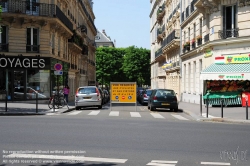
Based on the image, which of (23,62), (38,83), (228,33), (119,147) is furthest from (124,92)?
(119,147)

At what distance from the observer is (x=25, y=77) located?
3158cm

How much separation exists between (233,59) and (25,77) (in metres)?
16.3

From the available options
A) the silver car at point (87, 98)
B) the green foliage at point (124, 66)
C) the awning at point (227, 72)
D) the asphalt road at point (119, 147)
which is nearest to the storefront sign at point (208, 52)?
the awning at point (227, 72)

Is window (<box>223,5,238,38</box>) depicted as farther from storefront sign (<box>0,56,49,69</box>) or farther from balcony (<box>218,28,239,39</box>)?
storefront sign (<box>0,56,49,69</box>)

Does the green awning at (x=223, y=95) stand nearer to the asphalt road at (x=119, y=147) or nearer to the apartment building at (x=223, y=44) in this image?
the apartment building at (x=223, y=44)

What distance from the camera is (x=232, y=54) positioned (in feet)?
86.1

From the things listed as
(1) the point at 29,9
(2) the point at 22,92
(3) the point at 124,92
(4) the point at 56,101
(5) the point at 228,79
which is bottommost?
(4) the point at 56,101

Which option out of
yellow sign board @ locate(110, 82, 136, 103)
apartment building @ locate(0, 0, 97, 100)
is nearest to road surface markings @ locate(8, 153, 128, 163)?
yellow sign board @ locate(110, 82, 136, 103)

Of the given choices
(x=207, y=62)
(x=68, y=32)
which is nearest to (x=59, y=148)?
(x=207, y=62)

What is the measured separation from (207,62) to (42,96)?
13.6 metres

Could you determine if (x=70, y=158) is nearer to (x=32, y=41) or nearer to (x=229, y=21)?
(x=229, y=21)

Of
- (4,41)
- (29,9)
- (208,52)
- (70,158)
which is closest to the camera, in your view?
(70,158)

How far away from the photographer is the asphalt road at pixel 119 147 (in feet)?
24.8

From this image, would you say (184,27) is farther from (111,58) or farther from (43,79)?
(111,58)
